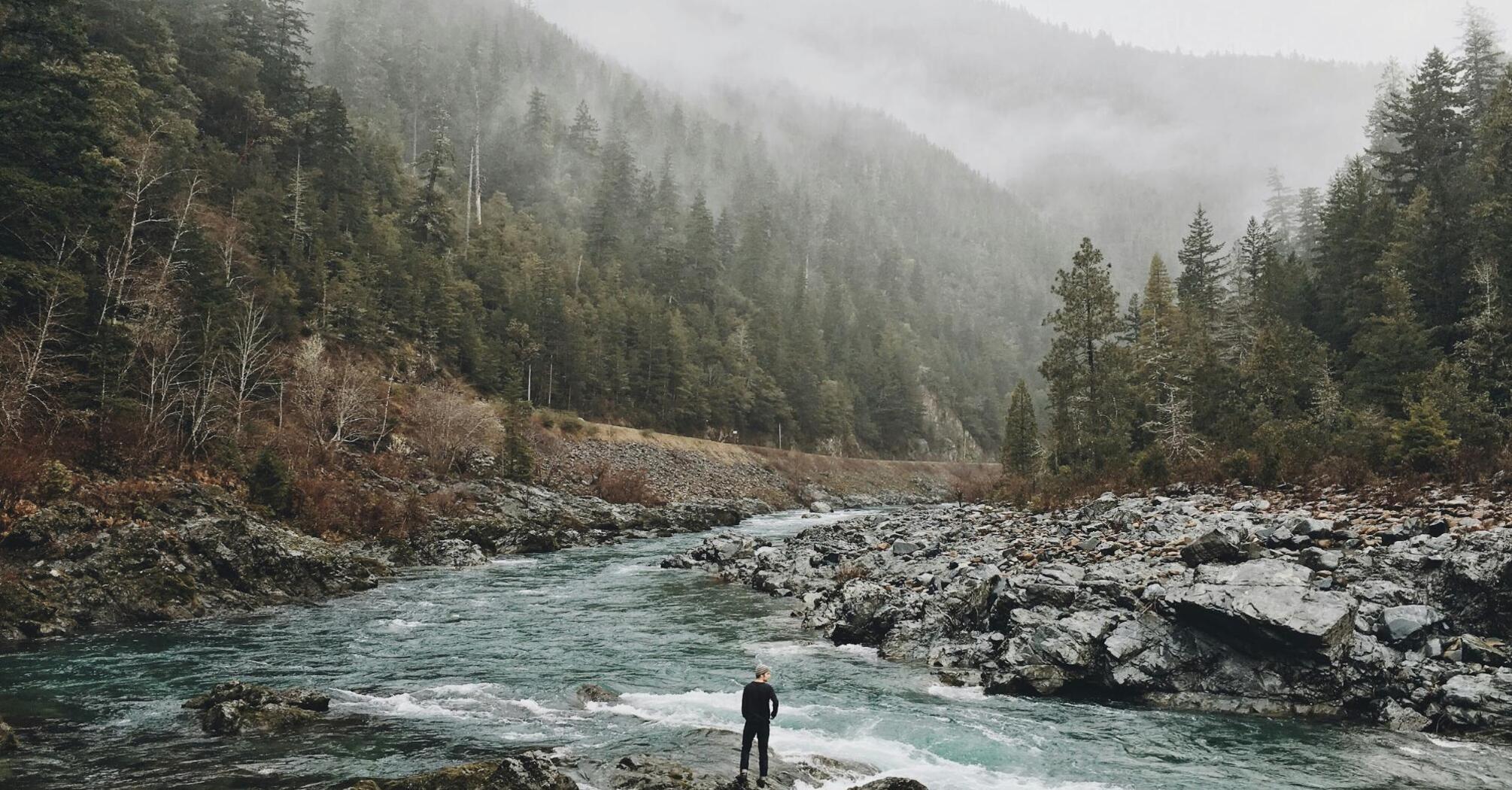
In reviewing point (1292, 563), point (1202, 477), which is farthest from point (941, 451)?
point (1292, 563)

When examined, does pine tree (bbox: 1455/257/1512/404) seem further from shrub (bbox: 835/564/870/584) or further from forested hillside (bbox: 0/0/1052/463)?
forested hillside (bbox: 0/0/1052/463)

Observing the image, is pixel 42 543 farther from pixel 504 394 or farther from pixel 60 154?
pixel 504 394

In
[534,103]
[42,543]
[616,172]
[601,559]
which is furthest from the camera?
[534,103]

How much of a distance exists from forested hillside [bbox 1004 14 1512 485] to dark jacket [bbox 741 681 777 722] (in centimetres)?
2510

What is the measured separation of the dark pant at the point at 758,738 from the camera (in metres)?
10.5

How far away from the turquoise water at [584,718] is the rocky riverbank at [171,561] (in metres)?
1.49

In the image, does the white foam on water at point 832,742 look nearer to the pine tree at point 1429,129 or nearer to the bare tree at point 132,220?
the bare tree at point 132,220

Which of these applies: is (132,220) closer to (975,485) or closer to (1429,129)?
(975,485)

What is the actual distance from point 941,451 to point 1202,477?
8946 cm

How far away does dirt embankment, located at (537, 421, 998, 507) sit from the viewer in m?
58.4

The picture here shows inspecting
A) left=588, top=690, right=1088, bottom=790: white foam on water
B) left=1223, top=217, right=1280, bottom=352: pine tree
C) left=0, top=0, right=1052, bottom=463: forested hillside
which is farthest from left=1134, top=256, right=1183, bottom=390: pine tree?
left=0, top=0, right=1052, bottom=463: forested hillside

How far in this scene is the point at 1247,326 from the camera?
5147 cm

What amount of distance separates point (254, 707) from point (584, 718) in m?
5.70

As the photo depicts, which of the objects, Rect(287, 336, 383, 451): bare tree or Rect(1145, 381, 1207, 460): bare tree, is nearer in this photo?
Rect(1145, 381, 1207, 460): bare tree
